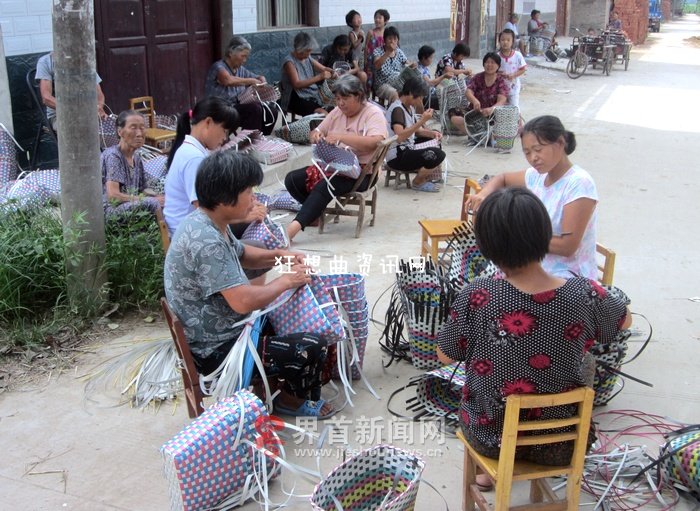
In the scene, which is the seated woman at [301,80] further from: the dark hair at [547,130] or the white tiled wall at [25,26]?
the dark hair at [547,130]

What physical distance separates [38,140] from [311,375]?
4.28 metres

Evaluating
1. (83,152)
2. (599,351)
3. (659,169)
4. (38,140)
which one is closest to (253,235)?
(83,152)

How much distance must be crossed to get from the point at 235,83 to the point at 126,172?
281cm

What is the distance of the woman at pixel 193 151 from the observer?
400 cm

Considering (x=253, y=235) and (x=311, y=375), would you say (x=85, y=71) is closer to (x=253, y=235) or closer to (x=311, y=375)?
(x=253, y=235)

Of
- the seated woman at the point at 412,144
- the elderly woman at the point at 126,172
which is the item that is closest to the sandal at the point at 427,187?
the seated woman at the point at 412,144

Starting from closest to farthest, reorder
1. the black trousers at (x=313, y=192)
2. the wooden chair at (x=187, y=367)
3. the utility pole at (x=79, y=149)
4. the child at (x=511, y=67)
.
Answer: the wooden chair at (x=187, y=367) < the utility pole at (x=79, y=149) < the black trousers at (x=313, y=192) < the child at (x=511, y=67)

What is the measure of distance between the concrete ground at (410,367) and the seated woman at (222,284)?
380 mm

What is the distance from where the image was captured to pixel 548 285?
2.28m

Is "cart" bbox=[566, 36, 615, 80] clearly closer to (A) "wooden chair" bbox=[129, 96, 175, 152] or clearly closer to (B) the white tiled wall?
(A) "wooden chair" bbox=[129, 96, 175, 152]

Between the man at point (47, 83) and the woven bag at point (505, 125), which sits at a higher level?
the man at point (47, 83)

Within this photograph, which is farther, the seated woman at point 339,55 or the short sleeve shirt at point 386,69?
the short sleeve shirt at point 386,69

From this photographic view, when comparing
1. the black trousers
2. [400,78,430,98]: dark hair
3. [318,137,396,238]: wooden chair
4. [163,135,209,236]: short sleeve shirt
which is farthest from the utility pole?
[400,78,430,98]: dark hair

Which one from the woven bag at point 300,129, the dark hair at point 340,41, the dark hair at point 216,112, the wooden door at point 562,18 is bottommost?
the woven bag at point 300,129
